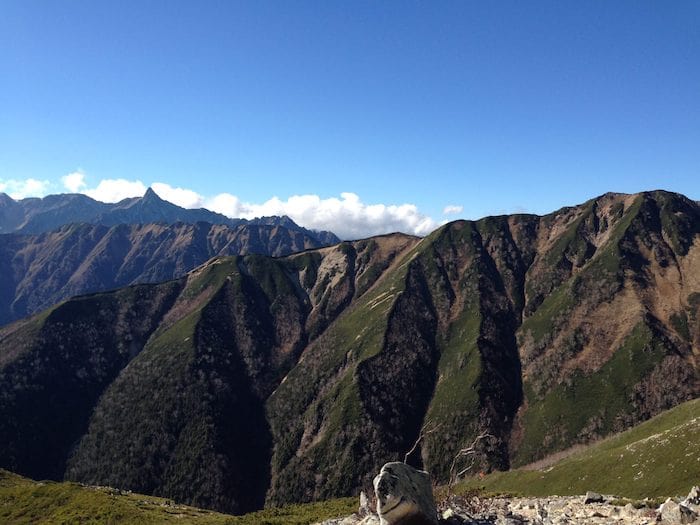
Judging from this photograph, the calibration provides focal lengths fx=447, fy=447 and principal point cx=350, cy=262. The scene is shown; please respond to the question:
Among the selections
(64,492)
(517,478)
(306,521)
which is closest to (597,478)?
(517,478)

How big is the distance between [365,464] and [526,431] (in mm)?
73025

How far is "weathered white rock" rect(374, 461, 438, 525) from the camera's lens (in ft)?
79.5

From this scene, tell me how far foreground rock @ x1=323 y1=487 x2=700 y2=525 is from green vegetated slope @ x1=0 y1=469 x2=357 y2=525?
59.3 feet

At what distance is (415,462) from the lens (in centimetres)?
19838

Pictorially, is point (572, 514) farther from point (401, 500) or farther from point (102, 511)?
point (102, 511)

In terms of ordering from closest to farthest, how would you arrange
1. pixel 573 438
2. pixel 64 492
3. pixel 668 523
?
pixel 668 523 → pixel 64 492 → pixel 573 438

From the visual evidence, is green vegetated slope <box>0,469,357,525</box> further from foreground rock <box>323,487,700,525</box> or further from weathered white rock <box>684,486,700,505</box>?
weathered white rock <box>684,486,700,505</box>

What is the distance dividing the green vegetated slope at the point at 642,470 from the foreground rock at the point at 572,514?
46122mm

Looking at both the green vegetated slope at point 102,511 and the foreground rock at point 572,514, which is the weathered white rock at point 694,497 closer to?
the foreground rock at point 572,514

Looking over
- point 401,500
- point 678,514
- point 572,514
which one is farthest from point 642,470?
point 401,500

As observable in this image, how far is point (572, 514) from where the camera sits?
30609mm

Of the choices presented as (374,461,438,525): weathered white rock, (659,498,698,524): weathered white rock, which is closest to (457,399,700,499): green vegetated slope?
(659,498,698,524): weathered white rock

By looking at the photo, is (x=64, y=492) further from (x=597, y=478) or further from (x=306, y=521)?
(x=597, y=478)

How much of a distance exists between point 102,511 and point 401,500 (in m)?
47.8
